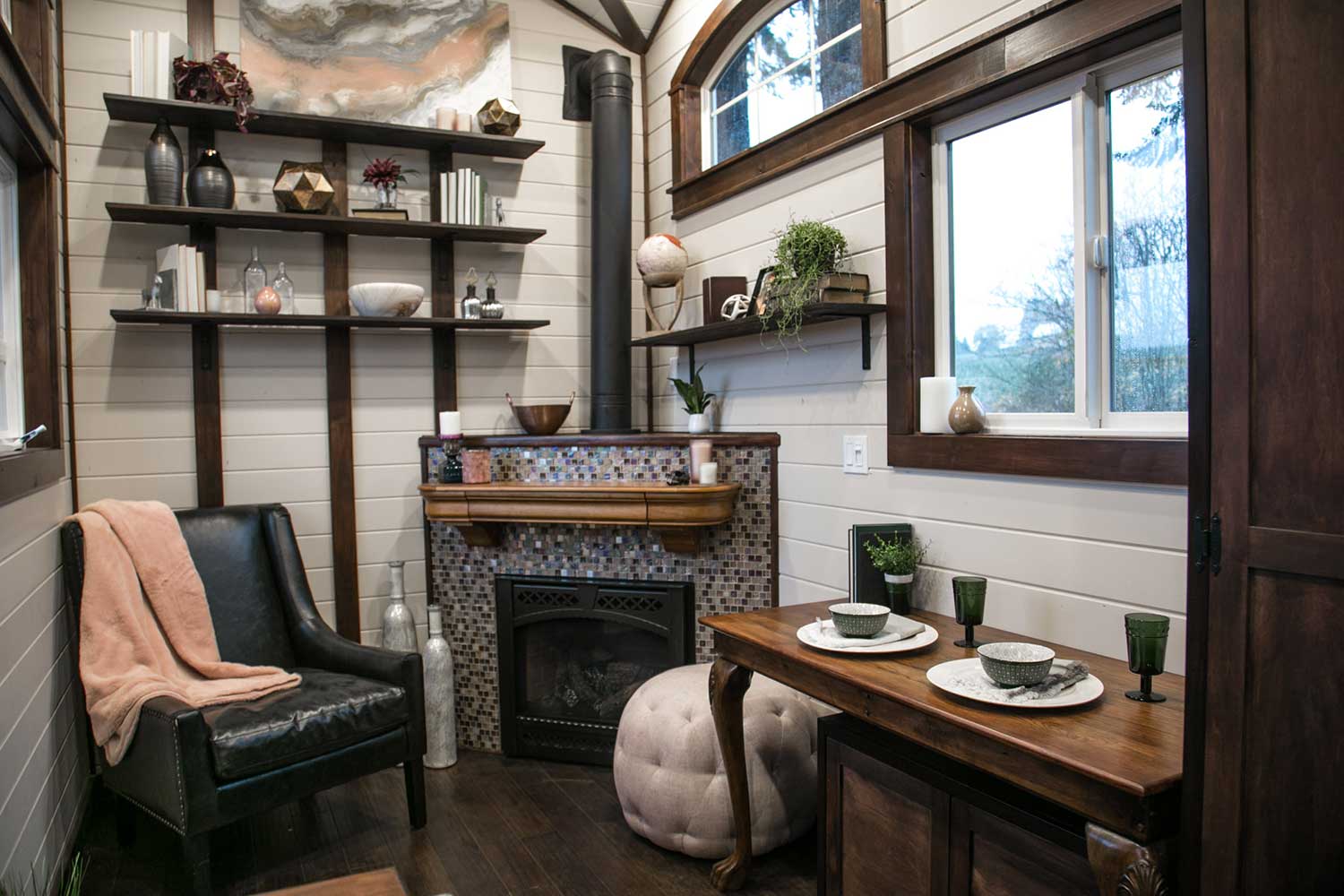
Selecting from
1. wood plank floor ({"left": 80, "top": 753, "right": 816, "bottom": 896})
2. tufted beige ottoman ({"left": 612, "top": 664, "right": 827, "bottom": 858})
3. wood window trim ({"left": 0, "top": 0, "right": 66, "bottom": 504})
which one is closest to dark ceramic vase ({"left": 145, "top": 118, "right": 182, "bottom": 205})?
wood window trim ({"left": 0, "top": 0, "right": 66, "bottom": 504})

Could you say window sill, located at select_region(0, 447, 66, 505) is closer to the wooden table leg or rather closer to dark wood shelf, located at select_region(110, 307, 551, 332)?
dark wood shelf, located at select_region(110, 307, 551, 332)

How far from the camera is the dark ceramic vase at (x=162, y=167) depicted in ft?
10.4

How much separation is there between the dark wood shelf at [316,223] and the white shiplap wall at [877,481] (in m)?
0.79

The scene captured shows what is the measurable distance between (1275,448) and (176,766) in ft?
8.31

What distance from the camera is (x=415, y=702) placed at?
288 cm

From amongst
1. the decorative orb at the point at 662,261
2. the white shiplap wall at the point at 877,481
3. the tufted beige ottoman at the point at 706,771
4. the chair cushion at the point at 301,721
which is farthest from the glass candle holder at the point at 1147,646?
the decorative orb at the point at 662,261

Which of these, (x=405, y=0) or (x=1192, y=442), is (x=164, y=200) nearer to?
(x=405, y=0)

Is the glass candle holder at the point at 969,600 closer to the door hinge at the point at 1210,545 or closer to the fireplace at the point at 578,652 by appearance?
the door hinge at the point at 1210,545

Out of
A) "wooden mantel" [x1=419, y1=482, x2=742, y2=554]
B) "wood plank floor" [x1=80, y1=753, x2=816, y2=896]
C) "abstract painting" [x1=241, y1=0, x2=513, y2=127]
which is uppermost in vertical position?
"abstract painting" [x1=241, y1=0, x2=513, y2=127]

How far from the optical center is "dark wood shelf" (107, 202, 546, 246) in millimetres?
3159

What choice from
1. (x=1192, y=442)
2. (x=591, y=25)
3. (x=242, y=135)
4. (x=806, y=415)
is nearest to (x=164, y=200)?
(x=242, y=135)

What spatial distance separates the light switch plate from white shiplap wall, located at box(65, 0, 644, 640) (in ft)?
4.85

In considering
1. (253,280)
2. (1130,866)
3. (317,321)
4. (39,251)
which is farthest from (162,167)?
(1130,866)

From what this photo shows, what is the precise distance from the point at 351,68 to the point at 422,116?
0.32 meters
